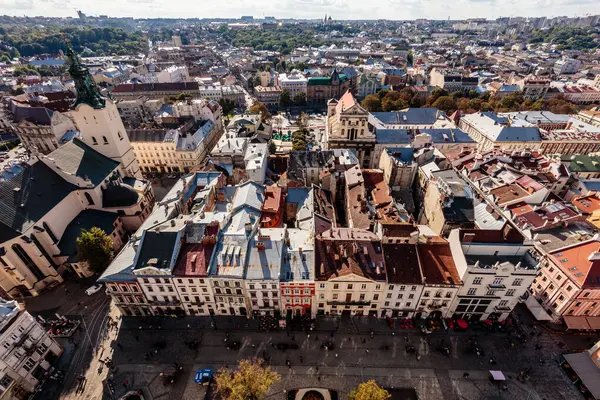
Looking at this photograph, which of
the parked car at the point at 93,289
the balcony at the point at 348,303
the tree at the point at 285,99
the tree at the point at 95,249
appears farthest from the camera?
the tree at the point at 285,99

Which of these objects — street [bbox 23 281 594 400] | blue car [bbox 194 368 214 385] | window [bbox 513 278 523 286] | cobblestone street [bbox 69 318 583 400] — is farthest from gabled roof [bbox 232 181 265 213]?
window [bbox 513 278 523 286]

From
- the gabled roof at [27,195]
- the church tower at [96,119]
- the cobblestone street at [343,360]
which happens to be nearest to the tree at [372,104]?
the church tower at [96,119]

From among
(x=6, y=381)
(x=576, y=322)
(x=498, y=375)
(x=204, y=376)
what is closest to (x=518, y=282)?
(x=498, y=375)

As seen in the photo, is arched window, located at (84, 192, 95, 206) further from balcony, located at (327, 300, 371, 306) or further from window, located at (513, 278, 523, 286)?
window, located at (513, 278, 523, 286)

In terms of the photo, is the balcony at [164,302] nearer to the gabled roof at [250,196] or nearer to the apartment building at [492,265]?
the gabled roof at [250,196]

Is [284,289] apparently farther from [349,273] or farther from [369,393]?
[369,393]
